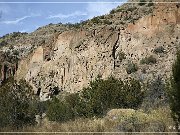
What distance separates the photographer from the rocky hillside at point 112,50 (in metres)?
48.9

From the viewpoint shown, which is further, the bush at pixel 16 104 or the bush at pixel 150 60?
the bush at pixel 150 60

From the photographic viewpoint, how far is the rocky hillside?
160 feet

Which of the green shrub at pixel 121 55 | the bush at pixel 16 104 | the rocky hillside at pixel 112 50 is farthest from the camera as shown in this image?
the green shrub at pixel 121 55

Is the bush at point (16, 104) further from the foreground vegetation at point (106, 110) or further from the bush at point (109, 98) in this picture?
the bush at point (109, 98)

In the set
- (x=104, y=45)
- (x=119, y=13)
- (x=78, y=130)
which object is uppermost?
(x=119, y=13)

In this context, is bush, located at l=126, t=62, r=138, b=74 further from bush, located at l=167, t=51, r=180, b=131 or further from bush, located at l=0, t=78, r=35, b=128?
bush, located at l=167, t=51, r=180, b=131

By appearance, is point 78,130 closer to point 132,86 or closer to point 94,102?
point 94,102

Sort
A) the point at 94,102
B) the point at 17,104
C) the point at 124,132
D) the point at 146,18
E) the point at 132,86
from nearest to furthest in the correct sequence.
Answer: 1. the point at 124,132
2. the point at 17,104
3. the point at 94,102
4. the point at 132,86
5. the point at 146,18

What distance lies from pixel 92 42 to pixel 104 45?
6.61ft

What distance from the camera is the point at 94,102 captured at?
89.5 ft

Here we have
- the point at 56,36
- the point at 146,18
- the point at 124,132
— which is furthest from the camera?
the point at 56,36

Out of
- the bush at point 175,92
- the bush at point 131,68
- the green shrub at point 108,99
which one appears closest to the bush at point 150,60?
the bush at point 131,68

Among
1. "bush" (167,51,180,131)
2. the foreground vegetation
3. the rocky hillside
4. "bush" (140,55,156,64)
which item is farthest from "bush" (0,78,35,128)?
"bush" (140,55,156,64)

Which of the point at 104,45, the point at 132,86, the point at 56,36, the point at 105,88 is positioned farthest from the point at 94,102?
the point at 56,36
